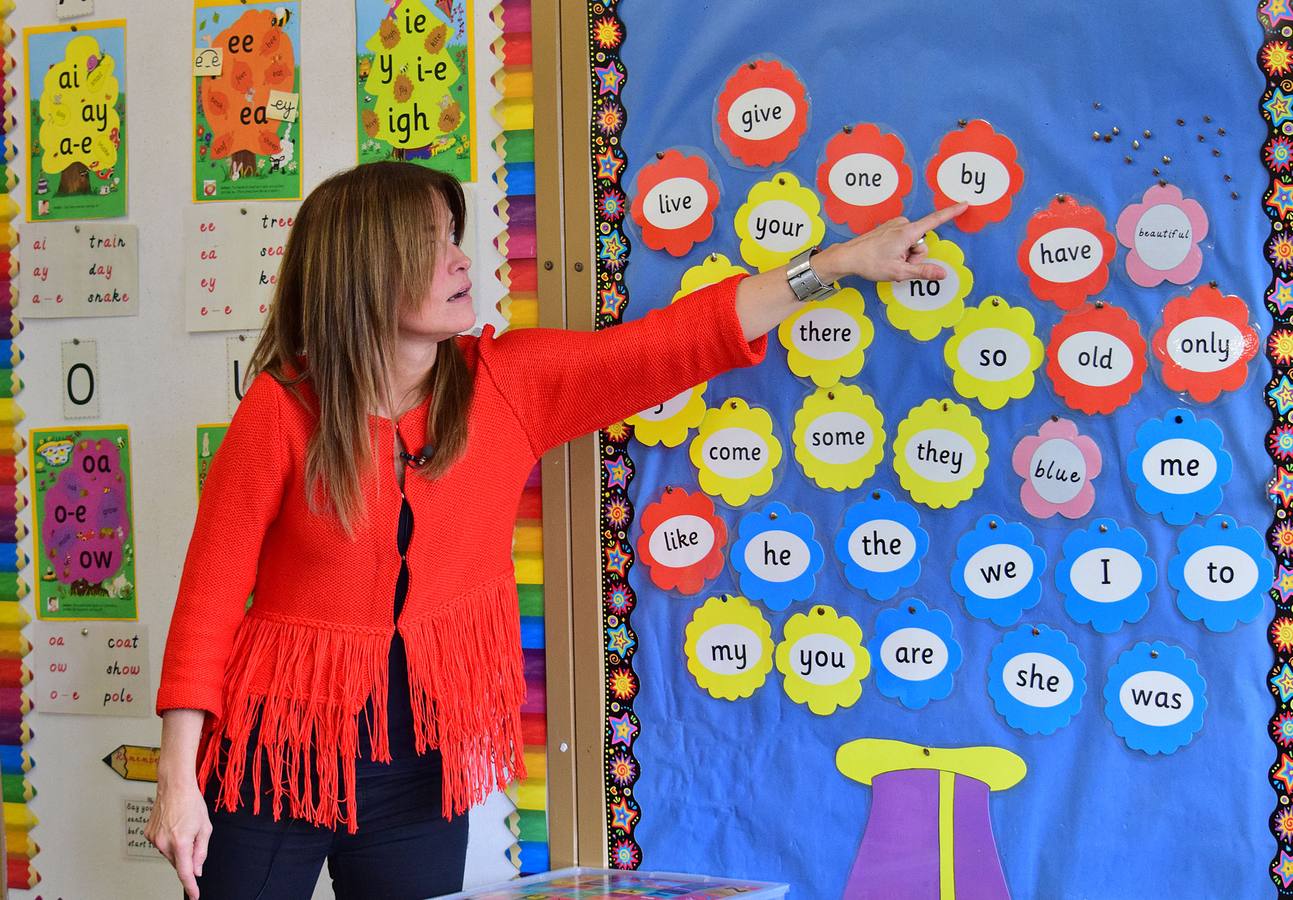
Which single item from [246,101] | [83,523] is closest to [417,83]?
[246,101]

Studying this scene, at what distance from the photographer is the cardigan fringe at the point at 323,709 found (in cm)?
128

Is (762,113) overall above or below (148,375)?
above

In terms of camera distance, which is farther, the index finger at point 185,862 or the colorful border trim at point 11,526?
the colorful border trim at point 11,526

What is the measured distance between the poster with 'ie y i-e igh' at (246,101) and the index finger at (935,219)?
2.89 feet

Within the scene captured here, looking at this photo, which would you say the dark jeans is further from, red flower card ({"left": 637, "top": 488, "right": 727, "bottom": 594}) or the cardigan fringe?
red flower card ({"left": 637, "top": 488, "right": 727, "bottom": 594})

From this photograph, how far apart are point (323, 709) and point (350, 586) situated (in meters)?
0.14

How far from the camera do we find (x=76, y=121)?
1.75 metres

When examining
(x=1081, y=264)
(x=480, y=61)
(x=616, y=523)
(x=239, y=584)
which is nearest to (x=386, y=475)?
(x=239, y=584)

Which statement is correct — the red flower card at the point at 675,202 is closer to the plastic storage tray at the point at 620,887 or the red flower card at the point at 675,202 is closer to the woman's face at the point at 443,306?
the woman's face at the point at 443,306

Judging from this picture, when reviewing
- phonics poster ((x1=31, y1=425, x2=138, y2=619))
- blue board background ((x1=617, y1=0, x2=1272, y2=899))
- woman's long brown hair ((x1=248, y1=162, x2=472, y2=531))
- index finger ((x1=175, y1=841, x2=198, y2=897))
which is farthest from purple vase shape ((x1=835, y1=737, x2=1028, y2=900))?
phonics poster ((x1=31, y1=425, x2=138, y2=619))

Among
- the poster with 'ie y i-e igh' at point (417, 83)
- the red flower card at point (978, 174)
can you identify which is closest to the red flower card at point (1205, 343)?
the red flower card at point (978, 174)

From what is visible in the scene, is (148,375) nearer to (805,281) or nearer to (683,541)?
(683,541)

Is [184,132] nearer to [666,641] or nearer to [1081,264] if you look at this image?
[666,641]

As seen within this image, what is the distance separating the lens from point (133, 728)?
1741 millimetres
